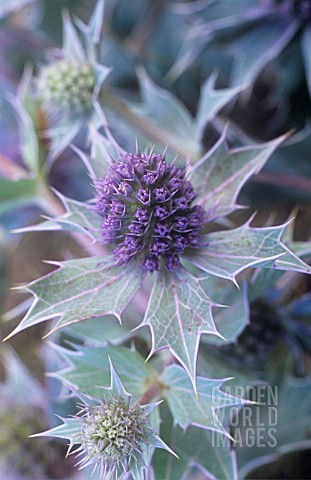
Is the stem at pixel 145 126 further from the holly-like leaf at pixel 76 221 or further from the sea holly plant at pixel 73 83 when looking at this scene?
the holly-like leaf at pixel 76 221

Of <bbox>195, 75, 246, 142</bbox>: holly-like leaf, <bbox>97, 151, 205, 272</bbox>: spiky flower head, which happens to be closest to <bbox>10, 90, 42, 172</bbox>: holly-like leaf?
<bbox>195, 75, 246, 142</bbox>: holly-like leaf

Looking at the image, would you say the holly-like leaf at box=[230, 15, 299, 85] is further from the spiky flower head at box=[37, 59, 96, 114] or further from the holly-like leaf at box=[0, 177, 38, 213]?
the holly-like leaf at box=[0, 177, 38, 213]

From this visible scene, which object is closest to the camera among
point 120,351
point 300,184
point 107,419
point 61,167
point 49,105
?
point 107,419

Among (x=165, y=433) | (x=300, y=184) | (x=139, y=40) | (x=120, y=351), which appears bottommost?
(x=165, y=433)

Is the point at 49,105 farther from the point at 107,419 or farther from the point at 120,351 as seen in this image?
the point at 107,419

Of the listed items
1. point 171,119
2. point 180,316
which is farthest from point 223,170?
point 171,119

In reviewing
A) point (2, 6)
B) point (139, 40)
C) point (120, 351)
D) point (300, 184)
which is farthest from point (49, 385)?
point (139, 40)
